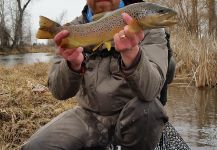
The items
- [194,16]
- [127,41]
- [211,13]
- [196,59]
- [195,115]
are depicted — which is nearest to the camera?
[127,41]

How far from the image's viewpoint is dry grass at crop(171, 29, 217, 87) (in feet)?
35.8

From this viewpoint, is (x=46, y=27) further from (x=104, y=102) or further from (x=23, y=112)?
(x=23, y=112)

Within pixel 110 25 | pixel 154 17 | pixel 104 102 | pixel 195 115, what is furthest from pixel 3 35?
pixel 154 17

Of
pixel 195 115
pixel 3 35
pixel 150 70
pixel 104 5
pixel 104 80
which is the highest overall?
pixel 104 5

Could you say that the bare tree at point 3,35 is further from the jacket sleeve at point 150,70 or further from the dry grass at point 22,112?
the jacket sleeve at point 150,70

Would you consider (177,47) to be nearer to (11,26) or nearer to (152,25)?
(152,25)

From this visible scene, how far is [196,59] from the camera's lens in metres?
11.6

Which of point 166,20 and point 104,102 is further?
point 104,102

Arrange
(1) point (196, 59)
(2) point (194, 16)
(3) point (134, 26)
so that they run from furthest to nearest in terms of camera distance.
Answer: (2) point (194, 16)
(1) point (196, 59)
(3) point (134, 26)

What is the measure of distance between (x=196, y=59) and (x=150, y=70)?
347 inches

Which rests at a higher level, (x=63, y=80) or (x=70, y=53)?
(x=70, y=53)

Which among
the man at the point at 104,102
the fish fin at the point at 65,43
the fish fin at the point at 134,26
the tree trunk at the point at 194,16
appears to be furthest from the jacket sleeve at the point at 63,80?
the tree trunk at the point at 194,16

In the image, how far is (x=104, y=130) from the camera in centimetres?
356

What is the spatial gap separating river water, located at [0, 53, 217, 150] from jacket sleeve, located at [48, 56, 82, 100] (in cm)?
208
